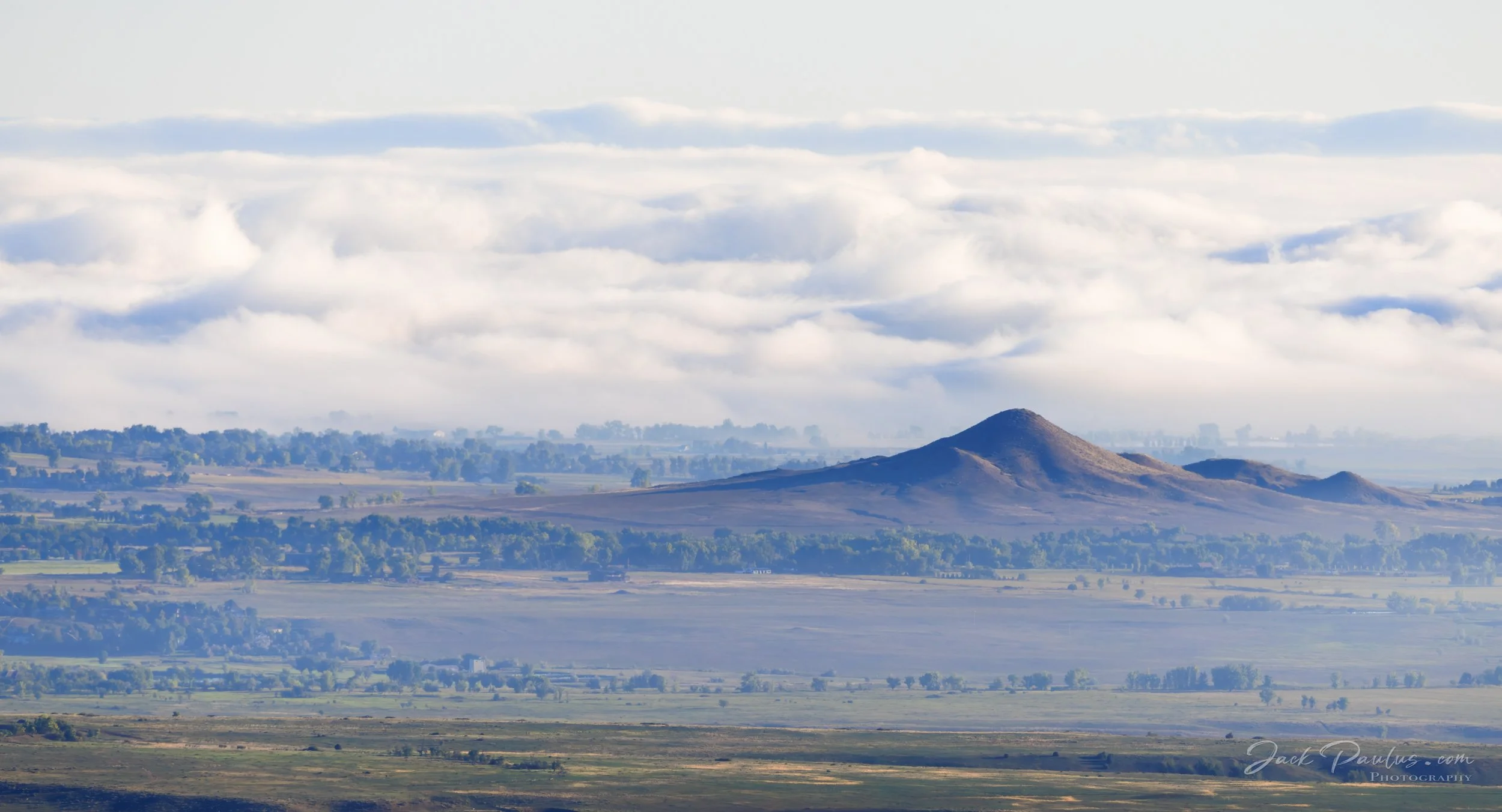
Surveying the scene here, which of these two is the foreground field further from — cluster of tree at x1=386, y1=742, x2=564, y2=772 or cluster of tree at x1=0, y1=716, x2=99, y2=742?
cluster of tree at x1=0, y1=716, x2=99, y2=742

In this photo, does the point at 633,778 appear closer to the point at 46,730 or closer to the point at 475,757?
the point at 475,757

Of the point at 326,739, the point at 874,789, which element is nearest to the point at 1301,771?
the point at 874,789

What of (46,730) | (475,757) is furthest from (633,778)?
(46,730)

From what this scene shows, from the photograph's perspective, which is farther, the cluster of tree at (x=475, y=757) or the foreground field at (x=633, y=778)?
the cluster of tree at (x=475, y=757)

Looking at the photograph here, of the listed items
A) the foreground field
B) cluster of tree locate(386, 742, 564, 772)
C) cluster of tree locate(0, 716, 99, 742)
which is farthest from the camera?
cluster of tree locate(0, 716, 99, 742)

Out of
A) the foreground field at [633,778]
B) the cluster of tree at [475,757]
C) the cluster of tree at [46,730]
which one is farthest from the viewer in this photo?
the cluster of tree at [46,730]

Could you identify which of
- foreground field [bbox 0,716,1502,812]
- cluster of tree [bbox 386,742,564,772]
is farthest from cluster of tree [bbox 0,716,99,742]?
cluster of tree [bbox 386,742,564,772]

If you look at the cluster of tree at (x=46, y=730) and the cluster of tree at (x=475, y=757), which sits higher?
the cluster of tree at (x=46, y=730)

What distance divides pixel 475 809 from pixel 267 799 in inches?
484

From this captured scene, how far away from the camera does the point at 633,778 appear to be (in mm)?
174125

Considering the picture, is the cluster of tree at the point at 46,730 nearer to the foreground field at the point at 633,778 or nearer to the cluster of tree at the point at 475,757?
the foreground field at the point at 633,778

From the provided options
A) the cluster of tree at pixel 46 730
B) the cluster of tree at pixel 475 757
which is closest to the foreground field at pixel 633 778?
the cluster of tree at pixel 475 757

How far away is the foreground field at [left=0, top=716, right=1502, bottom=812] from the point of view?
162 meters

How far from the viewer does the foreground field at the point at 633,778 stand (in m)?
162
